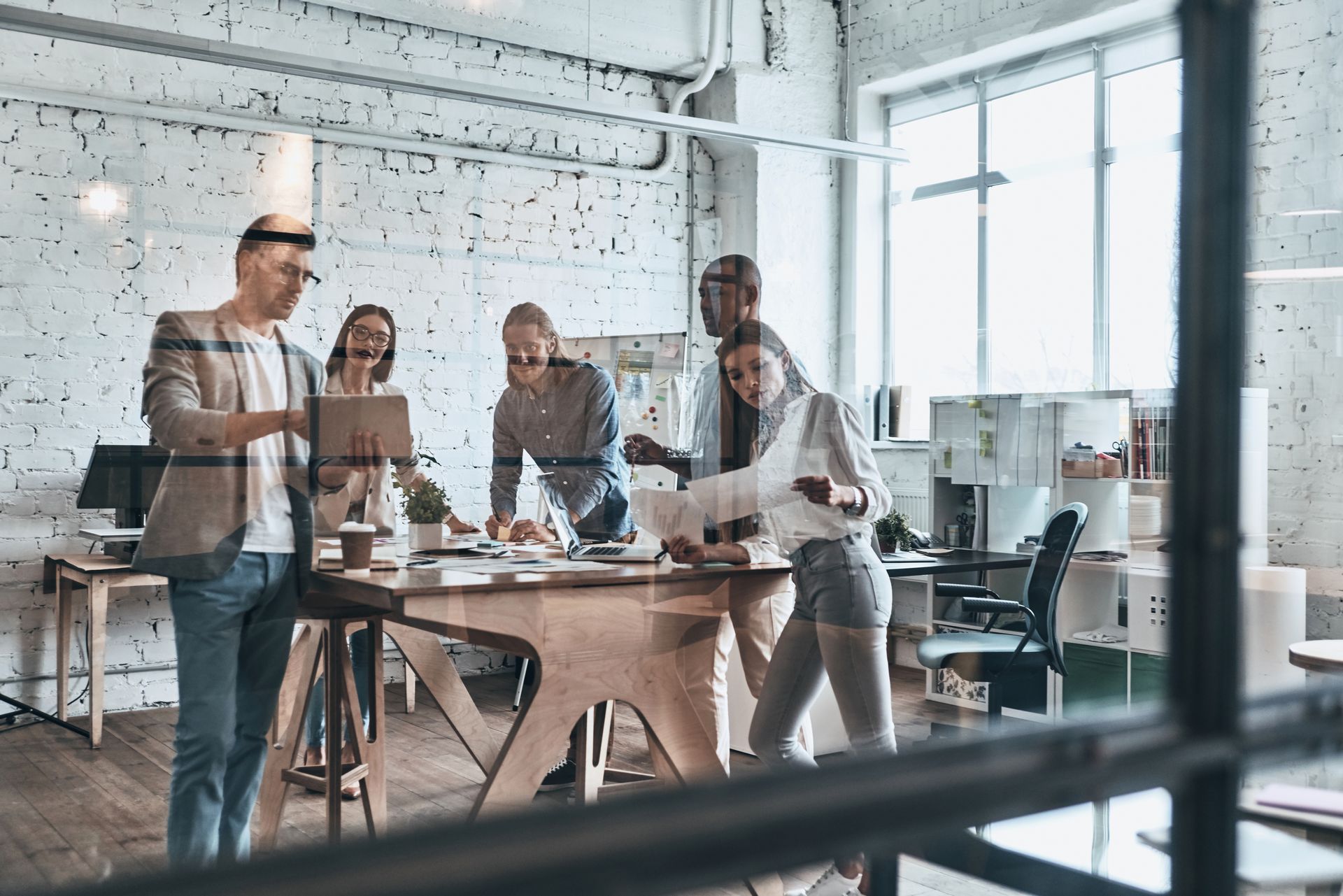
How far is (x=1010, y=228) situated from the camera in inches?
117

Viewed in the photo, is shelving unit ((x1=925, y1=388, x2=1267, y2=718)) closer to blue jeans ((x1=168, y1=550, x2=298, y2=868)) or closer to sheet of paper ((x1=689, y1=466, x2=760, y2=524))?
sheet of paper ((x1=689, y1=466, x2=760, y2=524))

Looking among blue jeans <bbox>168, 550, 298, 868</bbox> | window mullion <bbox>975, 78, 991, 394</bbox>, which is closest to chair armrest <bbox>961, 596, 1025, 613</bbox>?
window mullion <bbox>975, 78, 991, 394</bbox>

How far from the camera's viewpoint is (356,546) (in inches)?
95.3

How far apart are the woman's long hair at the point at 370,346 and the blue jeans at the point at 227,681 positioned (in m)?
0.43

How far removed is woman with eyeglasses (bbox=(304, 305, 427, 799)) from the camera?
238 cm

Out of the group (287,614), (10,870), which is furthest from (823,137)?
(10,870)

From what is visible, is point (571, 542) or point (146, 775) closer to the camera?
point (146, 775)

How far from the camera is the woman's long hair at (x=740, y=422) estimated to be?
2658mm

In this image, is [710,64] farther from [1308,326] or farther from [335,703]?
[1308,326]

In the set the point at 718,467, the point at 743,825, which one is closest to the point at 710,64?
the point at 718,467

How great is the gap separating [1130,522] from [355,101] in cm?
222

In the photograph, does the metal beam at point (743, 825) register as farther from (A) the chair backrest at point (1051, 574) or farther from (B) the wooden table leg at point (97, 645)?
(A) the chair backrest at point (1051, 574)

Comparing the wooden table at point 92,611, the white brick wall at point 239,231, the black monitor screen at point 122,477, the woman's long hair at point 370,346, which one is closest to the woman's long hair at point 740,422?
the white brick wall at point 239,231

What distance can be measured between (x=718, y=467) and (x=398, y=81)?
1.18 metres
